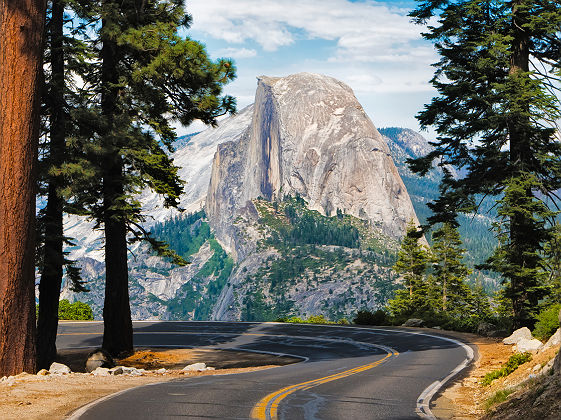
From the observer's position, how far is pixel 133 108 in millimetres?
20031

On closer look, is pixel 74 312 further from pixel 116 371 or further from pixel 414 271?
pixel 414 271

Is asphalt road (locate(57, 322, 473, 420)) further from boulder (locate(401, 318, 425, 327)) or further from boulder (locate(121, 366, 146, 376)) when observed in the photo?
boulder (locate(401, 318, 425, 327))

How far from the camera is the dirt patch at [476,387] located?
11.1 m

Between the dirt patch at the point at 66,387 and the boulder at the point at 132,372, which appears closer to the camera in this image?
the dirt patch at the point at 66,387

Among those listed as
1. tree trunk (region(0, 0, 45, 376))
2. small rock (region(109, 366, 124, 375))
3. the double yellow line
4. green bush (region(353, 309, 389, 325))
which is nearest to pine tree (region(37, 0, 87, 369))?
small rock (region(109, 366, 124, 375))

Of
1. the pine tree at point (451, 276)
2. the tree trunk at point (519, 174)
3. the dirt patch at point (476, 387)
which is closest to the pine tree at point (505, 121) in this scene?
the tree trunk at point (519, 174)

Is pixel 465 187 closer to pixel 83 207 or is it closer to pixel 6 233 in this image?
pixel 83 207

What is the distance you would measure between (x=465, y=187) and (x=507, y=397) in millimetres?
14428

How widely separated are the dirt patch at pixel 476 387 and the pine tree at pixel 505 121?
5287mm

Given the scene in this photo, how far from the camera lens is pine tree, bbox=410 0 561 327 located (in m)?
22.1

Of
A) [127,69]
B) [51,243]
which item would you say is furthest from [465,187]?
[51,243]

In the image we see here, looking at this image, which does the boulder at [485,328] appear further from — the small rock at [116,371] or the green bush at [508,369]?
the small rock at [116,371]

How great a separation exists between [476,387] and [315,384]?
3852 mm

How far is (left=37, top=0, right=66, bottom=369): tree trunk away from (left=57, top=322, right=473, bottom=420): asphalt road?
270 inches
